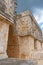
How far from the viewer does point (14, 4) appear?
645cm

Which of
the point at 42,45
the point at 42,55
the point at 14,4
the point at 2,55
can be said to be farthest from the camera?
the point at 42,45

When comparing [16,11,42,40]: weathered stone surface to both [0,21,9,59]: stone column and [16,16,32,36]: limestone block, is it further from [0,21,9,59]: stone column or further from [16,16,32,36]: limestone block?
[0,21,9,59]: stone column

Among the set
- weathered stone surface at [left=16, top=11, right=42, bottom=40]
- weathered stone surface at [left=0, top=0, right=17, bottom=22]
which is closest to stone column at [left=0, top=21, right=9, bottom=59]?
weathered stone surface at [left=0, top=0, right=17, bottom=22]

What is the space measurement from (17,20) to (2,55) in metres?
4.14

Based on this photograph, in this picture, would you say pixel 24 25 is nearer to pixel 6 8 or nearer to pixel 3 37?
pixel 6 8

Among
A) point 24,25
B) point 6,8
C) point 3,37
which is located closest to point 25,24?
point 24,25

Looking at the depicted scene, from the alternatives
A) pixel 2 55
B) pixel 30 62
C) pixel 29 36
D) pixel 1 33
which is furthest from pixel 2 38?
pixel 29 36

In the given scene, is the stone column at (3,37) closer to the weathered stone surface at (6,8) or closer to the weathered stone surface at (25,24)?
the weathered stone surface at (6,8)

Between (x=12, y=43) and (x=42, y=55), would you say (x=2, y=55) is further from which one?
(x=12, y=43)

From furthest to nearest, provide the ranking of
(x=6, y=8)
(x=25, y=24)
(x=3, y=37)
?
(x=25, y=24) < (x=6, y=8) < (x=3, y=37)

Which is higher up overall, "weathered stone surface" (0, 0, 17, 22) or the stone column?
"weathered stone surface" (0, 0, 17, 22)

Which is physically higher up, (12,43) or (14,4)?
(14,4)

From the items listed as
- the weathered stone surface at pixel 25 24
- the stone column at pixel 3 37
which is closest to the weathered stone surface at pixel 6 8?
the stone column at pixel 3 37

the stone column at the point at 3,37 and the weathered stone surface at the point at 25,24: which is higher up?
the weathered stone surface at the point at 25,24
